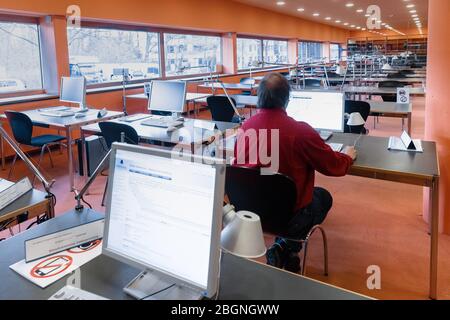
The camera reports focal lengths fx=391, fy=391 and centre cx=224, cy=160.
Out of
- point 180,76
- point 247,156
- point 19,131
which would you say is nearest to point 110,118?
point 19,131

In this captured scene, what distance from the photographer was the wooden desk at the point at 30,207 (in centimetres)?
164

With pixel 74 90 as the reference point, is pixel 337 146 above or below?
below

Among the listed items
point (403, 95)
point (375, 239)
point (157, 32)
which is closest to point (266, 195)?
point (375, 239)

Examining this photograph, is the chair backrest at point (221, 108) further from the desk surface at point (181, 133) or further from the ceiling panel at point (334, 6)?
the ceiling panel at point (334, 6)

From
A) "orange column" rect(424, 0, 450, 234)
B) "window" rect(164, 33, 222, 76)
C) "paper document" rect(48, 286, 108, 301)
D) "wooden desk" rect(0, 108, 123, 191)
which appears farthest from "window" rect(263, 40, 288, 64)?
"paper document" rect(48, 286, 108, 301)

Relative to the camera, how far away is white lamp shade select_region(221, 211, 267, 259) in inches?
35.9

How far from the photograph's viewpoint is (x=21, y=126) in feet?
13.3

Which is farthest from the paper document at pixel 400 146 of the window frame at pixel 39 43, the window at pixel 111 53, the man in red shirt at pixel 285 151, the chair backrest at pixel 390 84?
the window at pixel 111 53

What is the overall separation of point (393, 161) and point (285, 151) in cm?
80

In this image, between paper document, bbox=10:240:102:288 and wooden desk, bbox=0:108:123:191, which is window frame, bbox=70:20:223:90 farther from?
paper document, bbox=10:240:102:288

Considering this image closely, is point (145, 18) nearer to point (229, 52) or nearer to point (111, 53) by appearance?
point (111, 53)

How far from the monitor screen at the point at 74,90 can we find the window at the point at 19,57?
1062 mm

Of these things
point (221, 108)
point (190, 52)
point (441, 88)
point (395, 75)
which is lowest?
point (221, 108)
